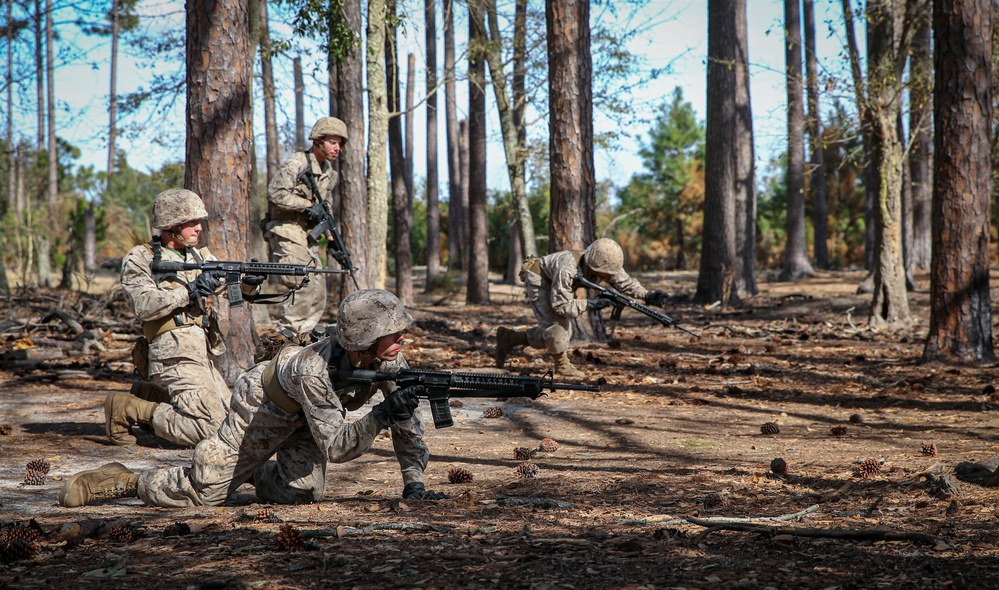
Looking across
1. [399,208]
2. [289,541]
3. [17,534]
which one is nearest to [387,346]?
[289,541]

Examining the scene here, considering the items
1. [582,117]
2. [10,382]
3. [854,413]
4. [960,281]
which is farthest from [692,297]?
[10,382]

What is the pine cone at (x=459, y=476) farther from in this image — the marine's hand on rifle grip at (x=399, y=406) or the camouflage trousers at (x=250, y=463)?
the marine's hand on rifle grip at (x=399, y=406)

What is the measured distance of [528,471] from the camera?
538cm

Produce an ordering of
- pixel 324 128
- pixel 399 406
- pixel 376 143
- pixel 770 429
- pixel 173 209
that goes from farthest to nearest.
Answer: pixel 376 143
pixel 324 128
pixel 770 429
pixel 173 209
pixel 399 406

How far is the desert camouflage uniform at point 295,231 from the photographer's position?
8586mm

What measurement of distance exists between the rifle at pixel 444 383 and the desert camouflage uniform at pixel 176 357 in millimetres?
1971

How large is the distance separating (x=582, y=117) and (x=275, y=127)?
13032 millimetres

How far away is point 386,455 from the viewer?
21.3 feet

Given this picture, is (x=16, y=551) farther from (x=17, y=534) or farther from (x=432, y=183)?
(x=432, y=183)

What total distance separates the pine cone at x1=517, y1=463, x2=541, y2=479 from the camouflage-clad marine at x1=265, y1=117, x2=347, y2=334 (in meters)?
3.76

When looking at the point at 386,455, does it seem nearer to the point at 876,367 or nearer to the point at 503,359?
the point at 503,359

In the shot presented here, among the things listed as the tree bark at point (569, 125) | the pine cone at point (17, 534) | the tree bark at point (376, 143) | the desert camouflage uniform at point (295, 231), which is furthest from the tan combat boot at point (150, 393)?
the tree bark at point (376, 143)

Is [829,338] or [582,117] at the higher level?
[582,117]

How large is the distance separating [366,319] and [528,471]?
5.54 feet
